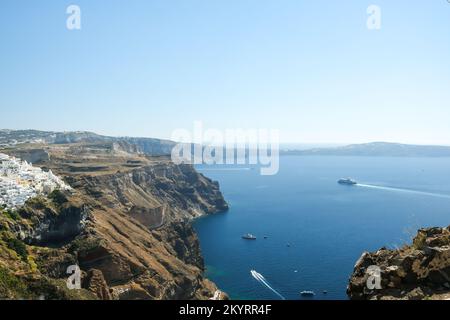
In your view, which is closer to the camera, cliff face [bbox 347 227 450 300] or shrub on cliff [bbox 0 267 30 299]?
cliff face [bbox 347 227 450 300]

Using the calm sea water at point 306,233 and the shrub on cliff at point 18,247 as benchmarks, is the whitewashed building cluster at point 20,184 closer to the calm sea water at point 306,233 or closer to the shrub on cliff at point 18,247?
the shrub on cliff at point 18,247

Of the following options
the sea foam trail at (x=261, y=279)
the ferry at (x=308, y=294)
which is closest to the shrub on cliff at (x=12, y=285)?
the sea foam trail at (x=261, y=279)

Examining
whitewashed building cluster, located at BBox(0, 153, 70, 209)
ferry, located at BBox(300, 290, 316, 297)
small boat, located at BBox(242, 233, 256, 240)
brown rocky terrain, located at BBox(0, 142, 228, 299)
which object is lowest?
small boat, located at BBox(242, 233, 256, 240)

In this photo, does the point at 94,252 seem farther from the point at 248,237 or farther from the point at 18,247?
the point at 248,237

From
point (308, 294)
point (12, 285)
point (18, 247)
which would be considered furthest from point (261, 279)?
point (12, 285)

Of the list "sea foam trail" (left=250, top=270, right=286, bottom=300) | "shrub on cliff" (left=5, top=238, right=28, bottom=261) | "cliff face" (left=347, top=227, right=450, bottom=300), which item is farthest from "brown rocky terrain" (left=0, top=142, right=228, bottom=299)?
"cliff face" (left=347, top=227, right=450, bottom=300)

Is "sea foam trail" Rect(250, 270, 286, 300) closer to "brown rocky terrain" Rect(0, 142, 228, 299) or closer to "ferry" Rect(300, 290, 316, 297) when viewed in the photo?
"ferry" Rect(300, 290, 316, 297)
